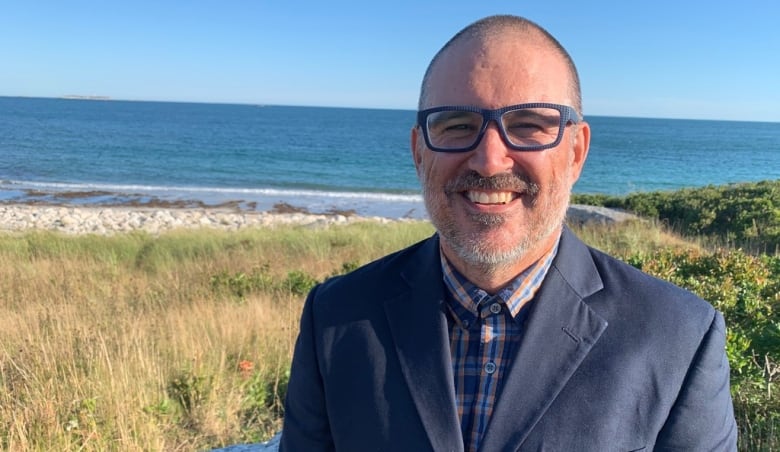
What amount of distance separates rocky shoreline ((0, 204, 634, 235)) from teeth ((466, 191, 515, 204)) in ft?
47.5

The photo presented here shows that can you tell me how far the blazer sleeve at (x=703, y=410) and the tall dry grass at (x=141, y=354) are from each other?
10.2 feet

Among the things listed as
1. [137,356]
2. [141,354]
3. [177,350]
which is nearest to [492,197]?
[141,354]

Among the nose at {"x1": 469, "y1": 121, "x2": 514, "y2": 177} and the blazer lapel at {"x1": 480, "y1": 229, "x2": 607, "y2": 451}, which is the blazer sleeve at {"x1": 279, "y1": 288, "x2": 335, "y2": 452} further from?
the nose at {"x1": 469, "y1": 121, "x2": 514, "y2": 177}

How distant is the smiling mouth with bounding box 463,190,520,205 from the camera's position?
1.63 meters

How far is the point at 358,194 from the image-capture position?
1299 inches

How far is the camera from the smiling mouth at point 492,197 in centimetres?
163

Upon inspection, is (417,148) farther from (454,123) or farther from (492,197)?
(492,197)

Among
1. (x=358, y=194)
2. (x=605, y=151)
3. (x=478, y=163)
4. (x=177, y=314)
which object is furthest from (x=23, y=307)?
(x=605, y=151)

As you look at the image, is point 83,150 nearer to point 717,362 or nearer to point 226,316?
point 226,316

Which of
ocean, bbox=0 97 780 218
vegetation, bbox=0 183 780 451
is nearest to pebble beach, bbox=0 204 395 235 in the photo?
ocean, bbox=0 97 780 218

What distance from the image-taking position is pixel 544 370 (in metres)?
1.52

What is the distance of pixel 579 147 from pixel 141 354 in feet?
12.5

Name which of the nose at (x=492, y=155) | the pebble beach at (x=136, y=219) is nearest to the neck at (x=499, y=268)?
the nose at (x=492, y=155)

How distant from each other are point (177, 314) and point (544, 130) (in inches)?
219
